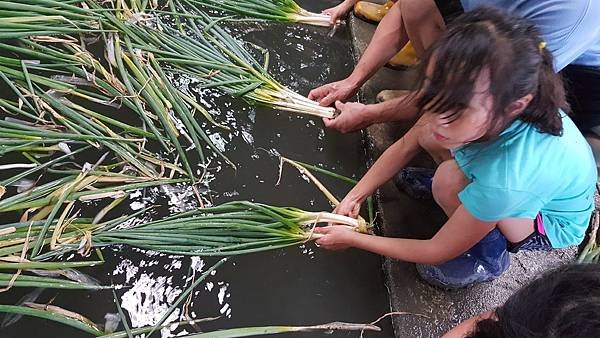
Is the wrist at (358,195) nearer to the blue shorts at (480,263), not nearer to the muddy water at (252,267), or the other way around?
A: the muddy water at (252,267)

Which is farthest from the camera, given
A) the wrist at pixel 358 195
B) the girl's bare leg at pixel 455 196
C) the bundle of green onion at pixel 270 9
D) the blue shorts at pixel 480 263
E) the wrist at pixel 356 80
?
the bundle of green onion at pixel 270 9

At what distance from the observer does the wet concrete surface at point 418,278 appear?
1756mm

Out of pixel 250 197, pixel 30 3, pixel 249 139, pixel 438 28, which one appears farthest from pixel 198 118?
pixel 438 28

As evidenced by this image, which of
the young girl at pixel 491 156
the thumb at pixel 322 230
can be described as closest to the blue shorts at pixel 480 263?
the young girl at pixel 491 156

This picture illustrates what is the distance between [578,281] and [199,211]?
1.03 metres

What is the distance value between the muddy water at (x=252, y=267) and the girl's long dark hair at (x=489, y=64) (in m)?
0.72

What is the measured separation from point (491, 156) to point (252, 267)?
0.75 metres

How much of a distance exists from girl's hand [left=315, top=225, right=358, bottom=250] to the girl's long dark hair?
23.4 inches

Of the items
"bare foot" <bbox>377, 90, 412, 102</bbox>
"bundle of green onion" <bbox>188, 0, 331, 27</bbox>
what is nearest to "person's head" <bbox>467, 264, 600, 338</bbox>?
"bare foot" <bbox>377, 90, 412, 102</bbox>

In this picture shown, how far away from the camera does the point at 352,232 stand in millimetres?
1778

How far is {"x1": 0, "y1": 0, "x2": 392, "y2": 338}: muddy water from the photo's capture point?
1659mm

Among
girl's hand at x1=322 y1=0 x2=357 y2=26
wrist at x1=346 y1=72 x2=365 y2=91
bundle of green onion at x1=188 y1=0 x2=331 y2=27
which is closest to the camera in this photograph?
wrist at x1=346 y1=72 x2=365 y2=91

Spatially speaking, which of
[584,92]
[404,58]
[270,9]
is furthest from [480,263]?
[270,9]

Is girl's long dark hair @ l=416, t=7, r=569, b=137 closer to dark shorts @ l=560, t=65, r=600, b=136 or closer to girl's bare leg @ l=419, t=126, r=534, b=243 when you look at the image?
girl's bare leg @ l=419, t=126, r=534, b=243
